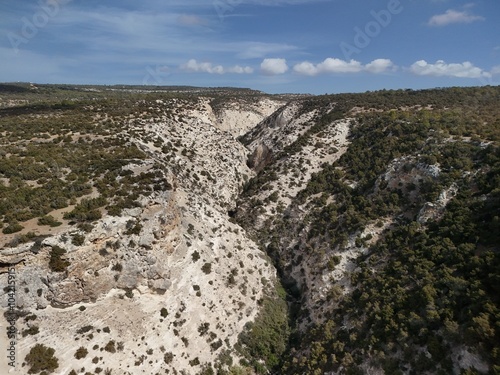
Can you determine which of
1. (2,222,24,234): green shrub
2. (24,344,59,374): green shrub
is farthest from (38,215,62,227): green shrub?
(24,344,59,374): green shrub

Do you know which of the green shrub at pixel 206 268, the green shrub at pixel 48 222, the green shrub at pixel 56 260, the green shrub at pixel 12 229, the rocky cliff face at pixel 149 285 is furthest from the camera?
the green shrub at pixel 206 268

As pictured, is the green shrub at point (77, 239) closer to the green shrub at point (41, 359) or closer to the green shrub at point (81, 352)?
the green shrub at point (41, 359)

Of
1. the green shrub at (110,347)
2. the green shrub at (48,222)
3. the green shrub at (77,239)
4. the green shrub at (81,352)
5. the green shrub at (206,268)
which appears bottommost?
the green shrub at (110,347)

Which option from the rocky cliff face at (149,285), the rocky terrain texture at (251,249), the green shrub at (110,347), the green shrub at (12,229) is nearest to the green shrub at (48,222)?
the rocky terrain texture at (251,249)

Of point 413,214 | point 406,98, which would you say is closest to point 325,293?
point 413,214

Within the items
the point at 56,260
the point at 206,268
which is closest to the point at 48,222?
the point at 56,260

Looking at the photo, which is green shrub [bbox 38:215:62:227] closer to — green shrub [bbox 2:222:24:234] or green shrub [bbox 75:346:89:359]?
green shrub [bbox 2:222:24:234]

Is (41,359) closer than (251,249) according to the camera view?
Yes

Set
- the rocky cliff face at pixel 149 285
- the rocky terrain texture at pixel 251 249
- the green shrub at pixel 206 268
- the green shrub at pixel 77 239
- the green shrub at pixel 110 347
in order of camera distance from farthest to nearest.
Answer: the green shrub at pixel 206 268, the green shrub at pixel 77 239, the green shrub at pixel 110 347, the rocky terrain texture at pixel 251 249, the rocky cliff face at pixel 149 285

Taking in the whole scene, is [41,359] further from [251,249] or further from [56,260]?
[251,249]
